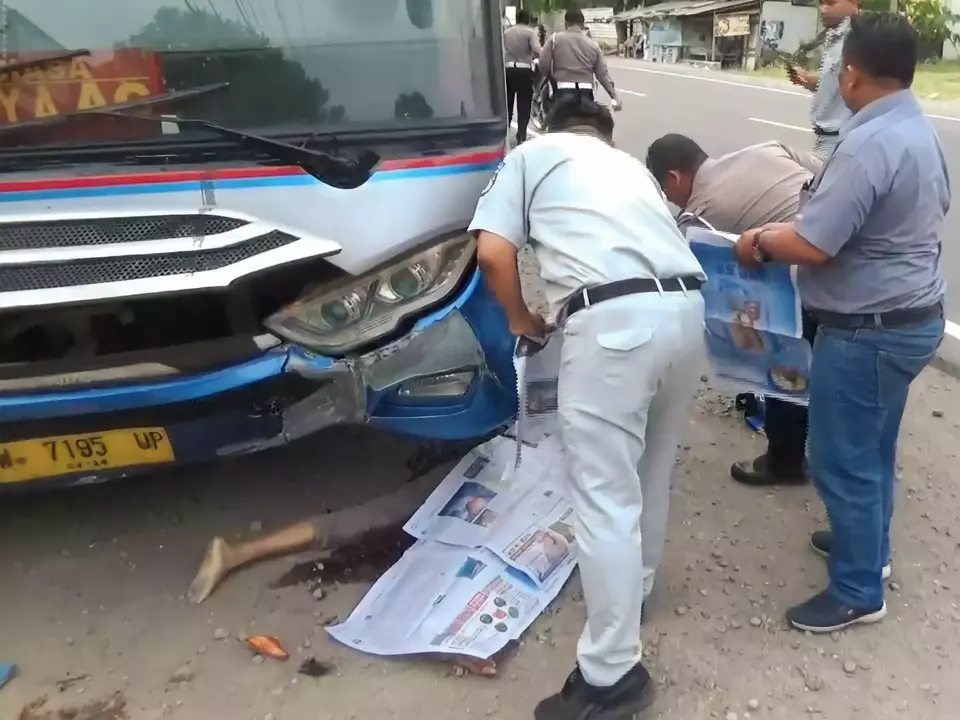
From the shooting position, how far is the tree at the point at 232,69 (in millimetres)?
2770

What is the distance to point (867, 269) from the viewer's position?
237cm

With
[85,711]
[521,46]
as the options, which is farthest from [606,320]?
[521,46]

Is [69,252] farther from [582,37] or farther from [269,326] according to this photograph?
[582,37]

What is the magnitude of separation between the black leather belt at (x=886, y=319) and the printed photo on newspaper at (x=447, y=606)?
1120mm

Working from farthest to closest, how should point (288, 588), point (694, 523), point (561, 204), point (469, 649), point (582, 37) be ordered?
1. point (582, 37)
2. point (694, 523)
3. point (288, 588)
4. point (469, 649)
5. point (561, 204)

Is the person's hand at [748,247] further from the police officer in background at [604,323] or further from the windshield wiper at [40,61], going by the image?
the windshield wiper at [40,61]

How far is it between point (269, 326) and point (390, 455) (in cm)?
116

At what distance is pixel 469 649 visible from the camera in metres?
2.59

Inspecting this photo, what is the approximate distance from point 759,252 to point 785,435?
1.01 meters

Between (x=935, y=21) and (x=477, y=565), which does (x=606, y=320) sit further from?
(x=935, y=21)

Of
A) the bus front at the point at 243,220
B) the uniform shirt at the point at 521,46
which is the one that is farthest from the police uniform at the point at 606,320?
the uniform shirt at the point at 521,46

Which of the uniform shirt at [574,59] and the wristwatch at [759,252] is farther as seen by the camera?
the uniform shirt at [574,59]

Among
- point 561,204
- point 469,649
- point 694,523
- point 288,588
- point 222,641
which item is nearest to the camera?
point 561,204

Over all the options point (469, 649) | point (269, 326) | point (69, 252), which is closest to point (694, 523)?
point (469, 649)
